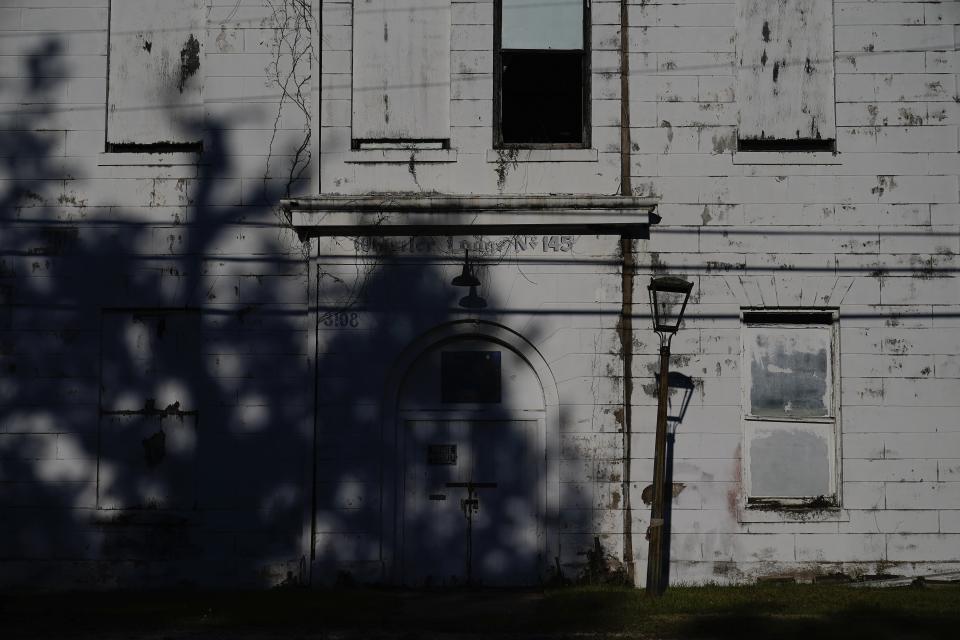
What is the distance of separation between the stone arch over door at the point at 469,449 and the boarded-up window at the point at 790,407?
2207 mm

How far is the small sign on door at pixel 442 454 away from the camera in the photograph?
37.9 feet

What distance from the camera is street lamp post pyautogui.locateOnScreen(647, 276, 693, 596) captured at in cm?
1072

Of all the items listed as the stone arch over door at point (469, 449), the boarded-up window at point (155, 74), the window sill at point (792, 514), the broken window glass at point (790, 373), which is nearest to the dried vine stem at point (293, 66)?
the boarded-up window at point (155, 74)

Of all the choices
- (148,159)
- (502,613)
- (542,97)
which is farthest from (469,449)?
(148,159)

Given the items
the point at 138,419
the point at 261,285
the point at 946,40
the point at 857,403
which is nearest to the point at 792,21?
the point at 946,40

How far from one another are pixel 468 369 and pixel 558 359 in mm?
1002

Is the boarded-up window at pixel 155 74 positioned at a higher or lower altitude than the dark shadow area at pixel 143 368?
higher

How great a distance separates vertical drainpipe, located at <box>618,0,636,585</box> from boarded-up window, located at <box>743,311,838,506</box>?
1.31m

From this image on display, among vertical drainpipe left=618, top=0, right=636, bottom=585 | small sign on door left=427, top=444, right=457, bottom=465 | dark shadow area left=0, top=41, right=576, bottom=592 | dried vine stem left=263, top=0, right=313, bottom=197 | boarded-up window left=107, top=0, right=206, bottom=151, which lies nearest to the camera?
vertical drainpipe left=618, top=0, right=636, bottom=585

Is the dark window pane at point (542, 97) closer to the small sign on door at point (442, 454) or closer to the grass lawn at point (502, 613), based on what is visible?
the small sign on door at point (442, 454)

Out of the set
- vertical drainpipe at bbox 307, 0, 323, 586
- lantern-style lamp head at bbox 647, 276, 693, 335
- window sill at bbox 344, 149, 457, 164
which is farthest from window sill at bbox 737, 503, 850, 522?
window sill at bbox 344, 149, 457, 164

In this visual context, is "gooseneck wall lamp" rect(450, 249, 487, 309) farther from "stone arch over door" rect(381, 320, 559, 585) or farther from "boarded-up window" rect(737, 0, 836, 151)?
"boarded-up window" rect(737, 0, 836, 151)

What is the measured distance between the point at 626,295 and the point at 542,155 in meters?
1.78

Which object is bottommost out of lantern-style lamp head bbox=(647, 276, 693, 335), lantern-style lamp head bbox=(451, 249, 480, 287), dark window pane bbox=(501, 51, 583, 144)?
lantern-style lamp head bbox=(647, 276, 693, 335)
